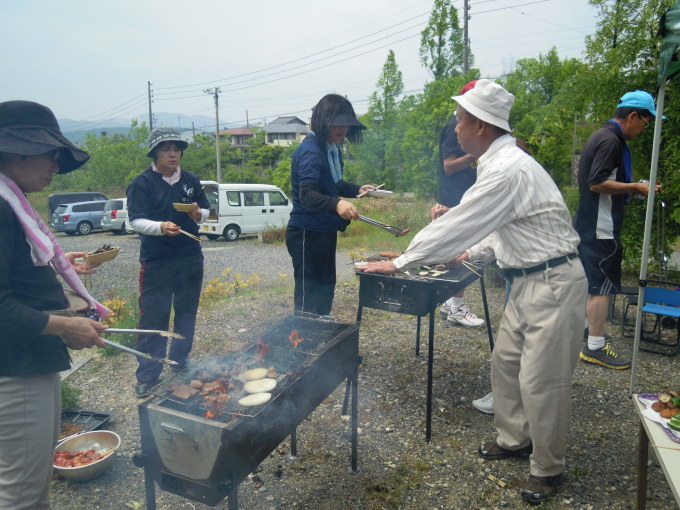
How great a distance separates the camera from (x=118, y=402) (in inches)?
153

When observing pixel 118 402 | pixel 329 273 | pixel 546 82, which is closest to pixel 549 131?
pixel 329 273

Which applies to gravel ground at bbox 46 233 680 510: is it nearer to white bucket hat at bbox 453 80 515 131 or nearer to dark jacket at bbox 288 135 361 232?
dark jacket at bbox 288 135 361 232

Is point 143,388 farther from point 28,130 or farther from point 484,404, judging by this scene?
point 484,404

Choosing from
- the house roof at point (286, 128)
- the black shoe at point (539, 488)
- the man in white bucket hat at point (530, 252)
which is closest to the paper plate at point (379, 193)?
the man in white bucket hat at point (530, 252)

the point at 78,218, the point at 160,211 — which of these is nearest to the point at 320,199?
the point at 160,211

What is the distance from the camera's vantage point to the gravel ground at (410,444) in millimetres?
2678

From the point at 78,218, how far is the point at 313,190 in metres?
20.0

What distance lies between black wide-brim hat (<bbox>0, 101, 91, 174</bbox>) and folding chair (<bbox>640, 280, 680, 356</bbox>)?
372 centimetres

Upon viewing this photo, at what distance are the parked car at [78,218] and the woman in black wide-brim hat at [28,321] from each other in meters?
20.7

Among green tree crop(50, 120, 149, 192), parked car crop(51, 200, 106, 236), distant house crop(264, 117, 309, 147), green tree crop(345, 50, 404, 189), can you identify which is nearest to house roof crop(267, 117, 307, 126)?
distant house crop(264, 117, 309, 147)

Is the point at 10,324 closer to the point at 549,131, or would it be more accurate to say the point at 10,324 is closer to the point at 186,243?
the point at 186,243

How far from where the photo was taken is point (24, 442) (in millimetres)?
1735

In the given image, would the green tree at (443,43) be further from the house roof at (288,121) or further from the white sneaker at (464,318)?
the house roof at (288,121)

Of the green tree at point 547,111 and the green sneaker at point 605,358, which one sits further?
the green tree at point 547,111
